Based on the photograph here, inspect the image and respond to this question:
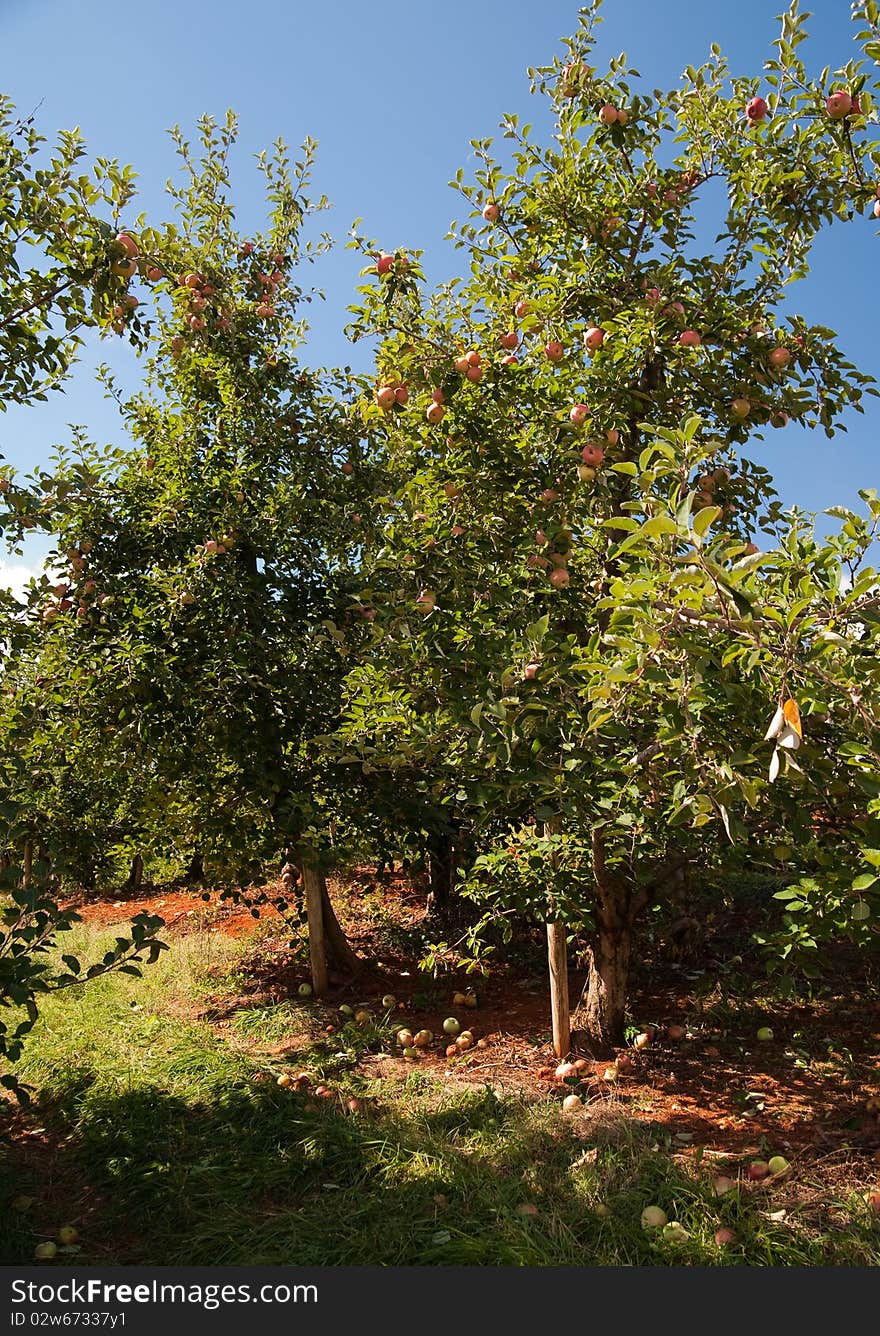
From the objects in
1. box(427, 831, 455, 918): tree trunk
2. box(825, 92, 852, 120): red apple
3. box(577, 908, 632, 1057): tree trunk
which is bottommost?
box(577, 908, 632, 1057): tree trunk

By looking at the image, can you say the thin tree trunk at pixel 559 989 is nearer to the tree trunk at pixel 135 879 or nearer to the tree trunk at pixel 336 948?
the tree trunk at pixel 336 948

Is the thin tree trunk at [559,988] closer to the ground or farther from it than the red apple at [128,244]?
closer to the ground

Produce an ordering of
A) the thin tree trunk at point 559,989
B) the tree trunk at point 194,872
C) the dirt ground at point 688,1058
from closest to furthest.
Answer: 1. the dirt ground at point 688,1058
2. the thin tree trunk at point 559,989
3. the tree trunk at point 194,872

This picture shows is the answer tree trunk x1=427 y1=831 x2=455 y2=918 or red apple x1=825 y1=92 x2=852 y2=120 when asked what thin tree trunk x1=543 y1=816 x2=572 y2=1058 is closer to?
tree trunk x1=427 y1=831 x2=455 y2=918

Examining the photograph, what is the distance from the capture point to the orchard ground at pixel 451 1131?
2.73 m

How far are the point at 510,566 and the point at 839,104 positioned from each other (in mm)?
2140

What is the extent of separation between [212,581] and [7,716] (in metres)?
1.36

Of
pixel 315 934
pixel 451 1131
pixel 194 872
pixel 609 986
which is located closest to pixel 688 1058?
pixel 609 986

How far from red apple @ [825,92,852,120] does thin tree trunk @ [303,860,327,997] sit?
497 cm

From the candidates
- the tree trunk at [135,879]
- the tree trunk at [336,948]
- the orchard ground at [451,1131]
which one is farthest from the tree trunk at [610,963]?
the tree trunk at [135,879]

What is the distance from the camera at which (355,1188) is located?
307 cm

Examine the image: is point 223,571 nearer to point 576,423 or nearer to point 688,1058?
point 576,423

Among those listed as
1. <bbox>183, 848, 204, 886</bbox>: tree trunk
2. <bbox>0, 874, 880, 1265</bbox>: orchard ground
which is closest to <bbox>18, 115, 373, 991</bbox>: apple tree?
<bbox>0, 874, 880, 1265</bbox>: orchard ground

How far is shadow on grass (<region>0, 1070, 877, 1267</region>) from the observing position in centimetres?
264
